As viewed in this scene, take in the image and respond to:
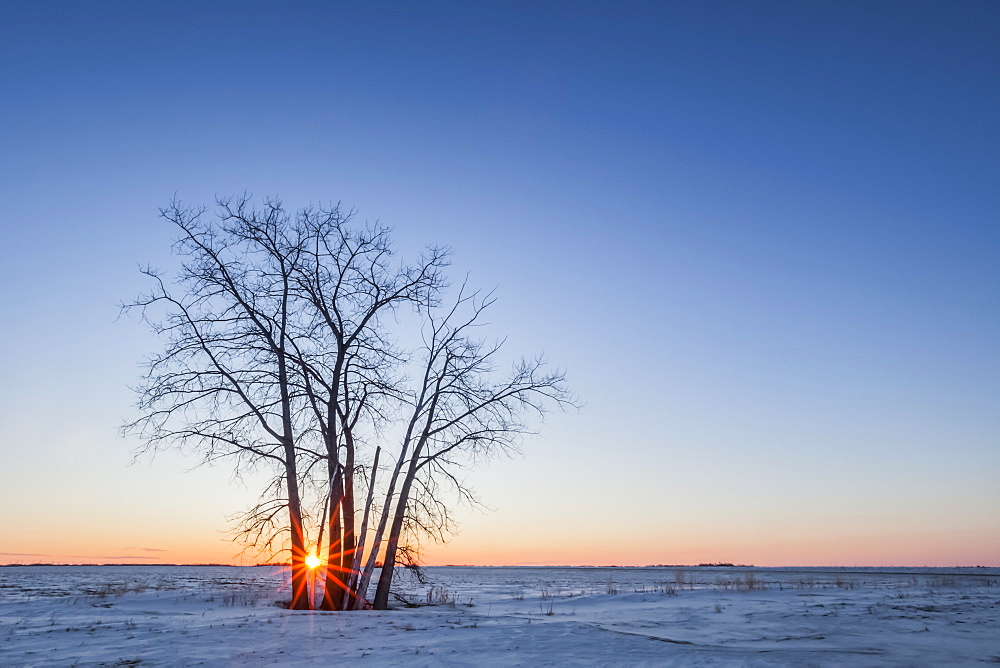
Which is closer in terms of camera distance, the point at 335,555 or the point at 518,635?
the point at 518,635

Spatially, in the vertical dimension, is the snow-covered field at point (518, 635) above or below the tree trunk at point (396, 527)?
below

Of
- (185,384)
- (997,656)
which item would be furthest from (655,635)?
(185,384)

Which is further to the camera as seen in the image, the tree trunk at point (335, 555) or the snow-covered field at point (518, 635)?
the tree trunk at point (335, 555)

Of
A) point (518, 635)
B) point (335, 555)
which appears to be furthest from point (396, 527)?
point (518, 635)

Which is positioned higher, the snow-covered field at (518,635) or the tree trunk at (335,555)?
the tree trunk at (335,555)

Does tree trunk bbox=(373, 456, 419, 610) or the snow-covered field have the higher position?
tree trunk bbox=(373, 456, 419, 610)

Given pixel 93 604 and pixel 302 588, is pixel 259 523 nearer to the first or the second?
pixel 302 588

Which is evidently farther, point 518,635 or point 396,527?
point 396,527

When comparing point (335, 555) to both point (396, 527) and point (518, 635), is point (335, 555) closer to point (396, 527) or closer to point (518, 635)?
point (396, 527)

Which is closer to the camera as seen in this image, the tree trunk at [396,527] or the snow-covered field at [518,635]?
the snow-covered field at [518,635]

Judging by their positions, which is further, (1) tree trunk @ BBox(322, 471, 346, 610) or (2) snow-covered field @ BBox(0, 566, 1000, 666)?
(1) tree trunk @ BBox(322, 471, 346, 610)

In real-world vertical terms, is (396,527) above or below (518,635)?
above

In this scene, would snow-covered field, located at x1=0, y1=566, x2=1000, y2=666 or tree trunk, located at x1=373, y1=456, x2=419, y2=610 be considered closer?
snow-covered field, located at x1=0, y1=566, x2=1000, y2=666

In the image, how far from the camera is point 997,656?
29.5ft
